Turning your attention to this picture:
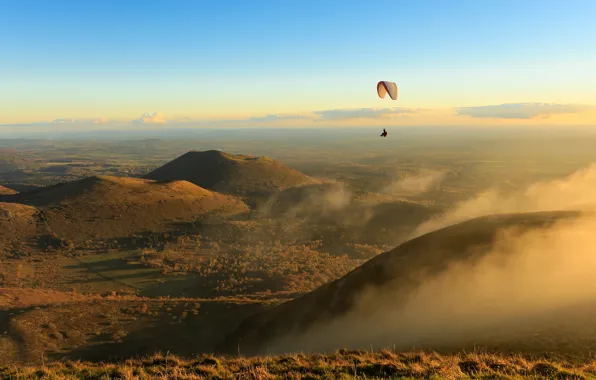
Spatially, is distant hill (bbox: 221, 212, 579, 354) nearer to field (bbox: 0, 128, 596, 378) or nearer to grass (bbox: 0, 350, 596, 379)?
field (bbox: 0, 128, 596, 378)

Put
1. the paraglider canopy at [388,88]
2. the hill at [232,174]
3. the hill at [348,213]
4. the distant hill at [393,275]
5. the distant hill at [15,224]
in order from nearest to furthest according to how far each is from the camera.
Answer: the distant hill at [393,275], the paraglider canopy at [388,88], the distant hill at [15,224], the hill at [348,213], the hill at [232,174]

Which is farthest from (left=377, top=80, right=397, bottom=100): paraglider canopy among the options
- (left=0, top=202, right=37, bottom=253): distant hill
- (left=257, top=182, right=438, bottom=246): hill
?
(left=0, top=202, right=37, bottom=253): distant hill

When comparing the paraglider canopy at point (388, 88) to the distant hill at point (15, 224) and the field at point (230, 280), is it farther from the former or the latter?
the distant hill at point (15, 224)

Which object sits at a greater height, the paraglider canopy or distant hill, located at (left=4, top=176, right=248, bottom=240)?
the paraglider canopy

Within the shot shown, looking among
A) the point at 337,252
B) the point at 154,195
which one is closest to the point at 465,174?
the point at 337,252

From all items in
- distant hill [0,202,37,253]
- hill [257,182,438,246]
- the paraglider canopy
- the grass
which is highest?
the paraglider canopy

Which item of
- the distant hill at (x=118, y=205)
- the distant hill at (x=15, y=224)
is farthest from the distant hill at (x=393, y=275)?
the distant hill at (x=15, y=224)

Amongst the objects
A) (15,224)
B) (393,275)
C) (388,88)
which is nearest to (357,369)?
(393,275)
